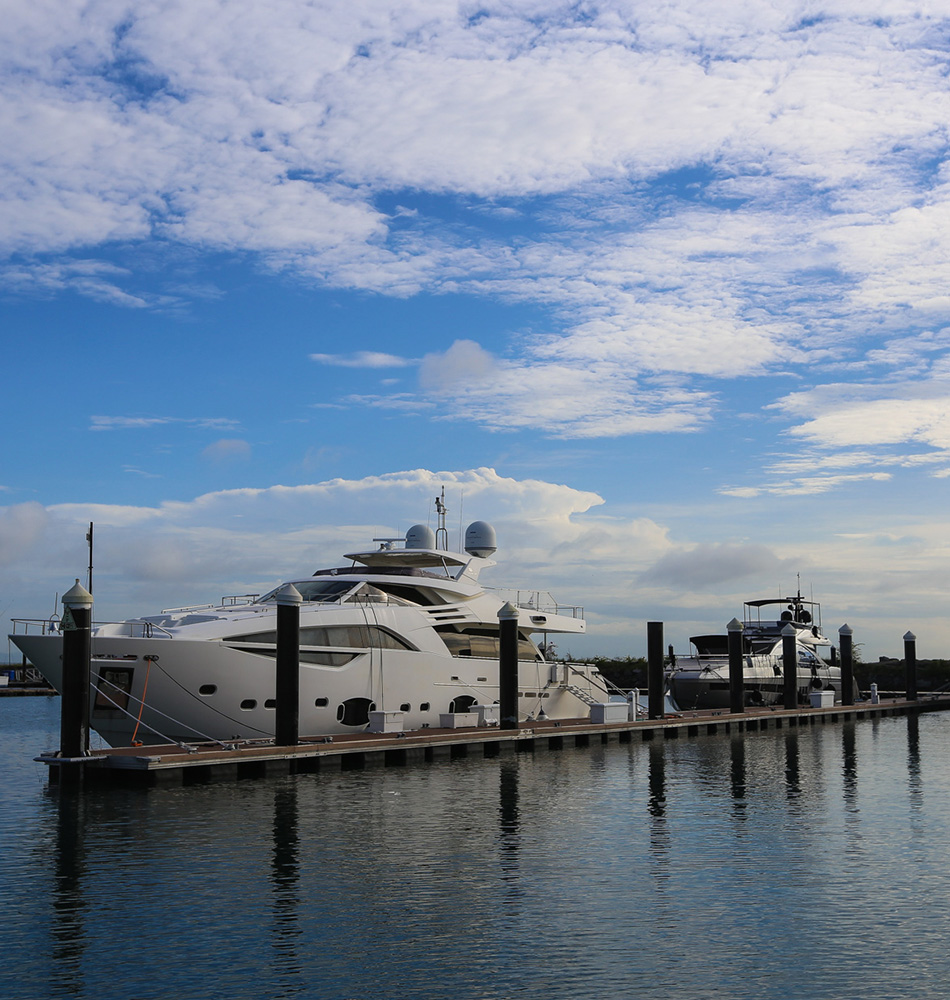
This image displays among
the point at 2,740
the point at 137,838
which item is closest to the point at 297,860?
the point at 137,838

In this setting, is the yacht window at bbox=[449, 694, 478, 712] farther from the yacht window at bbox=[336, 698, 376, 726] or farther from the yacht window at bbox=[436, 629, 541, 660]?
the yacht window at bbox=[336, 698, 376, 726]

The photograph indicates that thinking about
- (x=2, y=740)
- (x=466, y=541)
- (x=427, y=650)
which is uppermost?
(x=466, y=541)

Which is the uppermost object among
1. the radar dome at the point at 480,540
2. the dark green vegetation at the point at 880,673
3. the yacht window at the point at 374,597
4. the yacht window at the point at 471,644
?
the radar dome at the point at 480,540

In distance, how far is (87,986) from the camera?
970 cm

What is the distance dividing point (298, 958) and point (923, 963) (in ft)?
19.6

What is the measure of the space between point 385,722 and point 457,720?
3.12 metres

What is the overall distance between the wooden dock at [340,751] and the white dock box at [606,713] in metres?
0.29

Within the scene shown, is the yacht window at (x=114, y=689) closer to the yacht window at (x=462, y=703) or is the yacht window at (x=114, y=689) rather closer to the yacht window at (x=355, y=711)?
the yacht window at (x=355, y=711)

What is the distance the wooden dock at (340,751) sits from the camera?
2120 centimetres

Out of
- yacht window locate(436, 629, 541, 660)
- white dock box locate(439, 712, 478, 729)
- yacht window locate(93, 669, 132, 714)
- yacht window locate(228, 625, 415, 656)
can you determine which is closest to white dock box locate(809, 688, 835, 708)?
yacht window locate(436, 629, 541, 660)

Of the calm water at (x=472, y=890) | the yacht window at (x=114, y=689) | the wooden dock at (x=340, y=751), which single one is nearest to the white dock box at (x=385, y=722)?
the wooden dock at (x=340, y=751)

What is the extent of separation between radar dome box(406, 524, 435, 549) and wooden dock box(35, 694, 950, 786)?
7.21 m

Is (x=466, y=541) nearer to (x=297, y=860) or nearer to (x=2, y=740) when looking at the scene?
(x=2, y=740)

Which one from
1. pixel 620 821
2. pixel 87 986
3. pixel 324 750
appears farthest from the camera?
pixel 324 750
